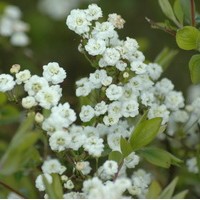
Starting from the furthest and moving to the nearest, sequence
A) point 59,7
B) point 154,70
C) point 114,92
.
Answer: point 59,7
point 154,70
point 114,92

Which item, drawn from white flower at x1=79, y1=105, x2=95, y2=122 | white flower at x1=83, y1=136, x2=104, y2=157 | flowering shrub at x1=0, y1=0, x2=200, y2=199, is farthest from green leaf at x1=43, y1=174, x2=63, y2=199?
white flower at x1=79, y1=105, x2=95, y2=122

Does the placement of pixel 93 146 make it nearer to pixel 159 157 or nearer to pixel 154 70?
pixel 159 157

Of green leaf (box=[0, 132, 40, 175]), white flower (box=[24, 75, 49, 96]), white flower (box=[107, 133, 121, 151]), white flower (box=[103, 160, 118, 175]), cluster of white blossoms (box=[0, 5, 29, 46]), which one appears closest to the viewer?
green leaf (box=[0, 132, 40, 175])

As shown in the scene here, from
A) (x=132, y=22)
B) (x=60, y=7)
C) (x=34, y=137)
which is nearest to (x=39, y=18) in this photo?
(x=60, y=7)

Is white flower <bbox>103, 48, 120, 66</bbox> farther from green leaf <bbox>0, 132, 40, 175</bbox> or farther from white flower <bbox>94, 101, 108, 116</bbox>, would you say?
green leaf <bbox>0, 132, 40, 175</bbox>

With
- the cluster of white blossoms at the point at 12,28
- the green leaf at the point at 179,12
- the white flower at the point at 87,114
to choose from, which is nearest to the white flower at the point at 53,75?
the white flower at the point at 87,114

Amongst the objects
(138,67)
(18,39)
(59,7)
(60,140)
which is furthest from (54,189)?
(59,7)
